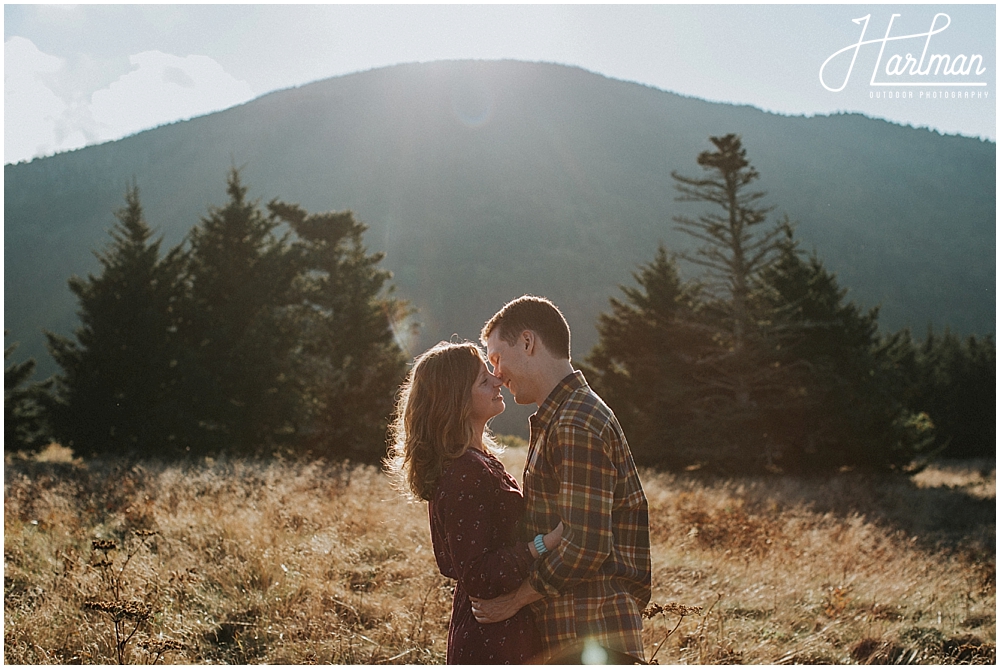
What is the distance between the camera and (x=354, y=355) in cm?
2039

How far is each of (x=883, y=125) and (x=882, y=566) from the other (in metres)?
215

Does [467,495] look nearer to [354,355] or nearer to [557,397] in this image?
[557,397]

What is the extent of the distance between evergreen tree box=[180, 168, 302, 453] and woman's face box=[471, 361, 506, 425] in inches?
629

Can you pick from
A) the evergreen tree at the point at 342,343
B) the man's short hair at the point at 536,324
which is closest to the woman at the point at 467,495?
the man's short hair at the point at 536,324

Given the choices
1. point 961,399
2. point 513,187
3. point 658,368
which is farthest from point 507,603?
point 513,187

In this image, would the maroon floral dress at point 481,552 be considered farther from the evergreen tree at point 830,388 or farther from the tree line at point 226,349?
the evergreen tree at point 830,388

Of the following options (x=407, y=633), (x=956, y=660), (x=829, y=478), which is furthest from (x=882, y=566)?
(x=829, y=478)

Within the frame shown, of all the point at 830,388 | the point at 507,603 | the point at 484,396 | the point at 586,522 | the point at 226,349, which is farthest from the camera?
the point at 830,388

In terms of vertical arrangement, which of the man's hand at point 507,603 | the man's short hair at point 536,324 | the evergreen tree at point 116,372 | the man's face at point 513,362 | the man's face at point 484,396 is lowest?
the evergreen tree at point 116,372

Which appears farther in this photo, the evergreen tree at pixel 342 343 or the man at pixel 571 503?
the evergreen tree at pixel 342 343

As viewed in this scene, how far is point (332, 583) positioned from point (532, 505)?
3.91 metres

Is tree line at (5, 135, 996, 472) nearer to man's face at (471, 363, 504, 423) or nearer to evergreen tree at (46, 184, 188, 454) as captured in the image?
evergreen tree at (46, 184, 188, 454)

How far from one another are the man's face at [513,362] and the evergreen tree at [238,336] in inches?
631

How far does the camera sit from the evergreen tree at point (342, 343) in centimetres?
1956
